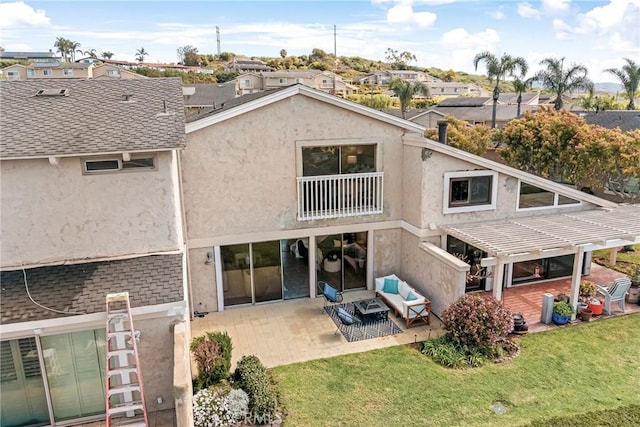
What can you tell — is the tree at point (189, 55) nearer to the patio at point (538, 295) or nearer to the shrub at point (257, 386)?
the patio at point (538, 295)

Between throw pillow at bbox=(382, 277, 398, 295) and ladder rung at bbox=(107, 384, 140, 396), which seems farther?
throw pillow at bbox=(382, 277, 398, 295)

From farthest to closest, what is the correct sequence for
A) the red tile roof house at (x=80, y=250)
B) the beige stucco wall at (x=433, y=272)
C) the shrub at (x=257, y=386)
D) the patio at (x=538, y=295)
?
the patio at (x=538, y=295) < the beige stucco wall at (x=433, y=272) < the shrub at (x=257, y=386) < the red tile roof house at (x=80, y=250)

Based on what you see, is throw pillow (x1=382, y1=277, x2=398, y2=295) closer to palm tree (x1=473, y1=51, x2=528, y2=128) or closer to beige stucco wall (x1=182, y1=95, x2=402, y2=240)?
beige stucco wall (x1=182, y1=95, x2=402, y2=240)

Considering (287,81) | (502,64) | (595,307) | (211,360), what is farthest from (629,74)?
(287,81)

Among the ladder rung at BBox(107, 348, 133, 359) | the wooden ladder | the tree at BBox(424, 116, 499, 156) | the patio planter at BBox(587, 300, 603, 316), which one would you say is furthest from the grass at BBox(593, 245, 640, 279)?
the ladder rung at BBox(107, 348, 133, 359)

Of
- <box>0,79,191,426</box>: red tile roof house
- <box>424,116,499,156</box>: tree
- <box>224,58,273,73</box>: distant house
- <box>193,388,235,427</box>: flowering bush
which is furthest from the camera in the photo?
<box>224,58,273,73</box>: distant house

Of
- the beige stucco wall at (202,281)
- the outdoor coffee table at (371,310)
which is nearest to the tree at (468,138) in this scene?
the outdoor coffee table at (371,310)

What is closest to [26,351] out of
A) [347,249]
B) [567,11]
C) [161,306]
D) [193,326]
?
[161,306]
